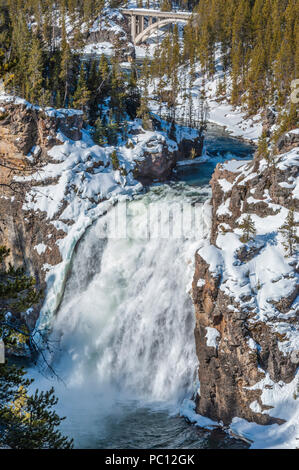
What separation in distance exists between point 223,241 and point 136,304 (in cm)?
599

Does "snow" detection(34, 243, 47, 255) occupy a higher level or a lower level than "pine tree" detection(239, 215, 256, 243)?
lower

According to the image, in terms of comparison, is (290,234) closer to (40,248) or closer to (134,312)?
(134,312)

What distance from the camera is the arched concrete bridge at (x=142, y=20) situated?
91188 millimetres

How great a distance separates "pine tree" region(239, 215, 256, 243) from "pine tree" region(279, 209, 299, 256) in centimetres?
117

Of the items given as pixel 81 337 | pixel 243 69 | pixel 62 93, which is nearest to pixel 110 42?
pixel 243 69

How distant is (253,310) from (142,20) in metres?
86.6

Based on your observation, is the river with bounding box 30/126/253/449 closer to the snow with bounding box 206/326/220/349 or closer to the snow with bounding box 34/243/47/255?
the snow with bounding box 206/326/220/349

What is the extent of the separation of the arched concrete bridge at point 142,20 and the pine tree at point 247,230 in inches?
3184

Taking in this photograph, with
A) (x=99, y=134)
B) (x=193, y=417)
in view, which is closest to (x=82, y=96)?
(x=99, y=134)

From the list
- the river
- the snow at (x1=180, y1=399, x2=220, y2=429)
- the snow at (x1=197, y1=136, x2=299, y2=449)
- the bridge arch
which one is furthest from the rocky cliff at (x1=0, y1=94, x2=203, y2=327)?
the bridge arch

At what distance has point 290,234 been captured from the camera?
1886cm

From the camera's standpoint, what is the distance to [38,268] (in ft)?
92.9

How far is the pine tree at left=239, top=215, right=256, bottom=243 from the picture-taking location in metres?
19.5

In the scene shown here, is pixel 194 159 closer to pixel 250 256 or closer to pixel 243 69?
pixel 250 256
